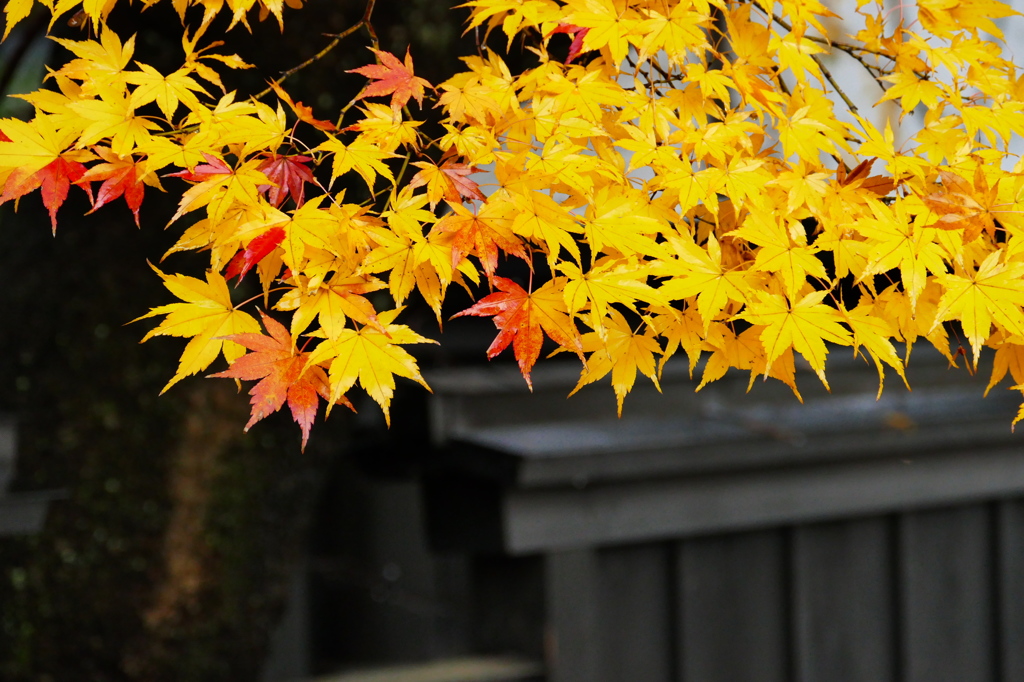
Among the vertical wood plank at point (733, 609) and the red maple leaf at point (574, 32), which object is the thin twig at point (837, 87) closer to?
the red maple leaf at point (574, 32)

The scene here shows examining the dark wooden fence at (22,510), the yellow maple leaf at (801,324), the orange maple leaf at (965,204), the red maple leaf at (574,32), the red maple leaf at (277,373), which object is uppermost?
the red maple leaf at (574,32)

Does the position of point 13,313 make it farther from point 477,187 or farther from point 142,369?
point 477,187

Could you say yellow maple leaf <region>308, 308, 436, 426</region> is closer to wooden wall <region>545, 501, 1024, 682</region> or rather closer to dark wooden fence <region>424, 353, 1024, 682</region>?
dark wooden fence <region>424, 353, 1024, 682</region>

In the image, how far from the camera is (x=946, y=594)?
2.93 meters

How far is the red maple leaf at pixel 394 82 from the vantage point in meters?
1.20

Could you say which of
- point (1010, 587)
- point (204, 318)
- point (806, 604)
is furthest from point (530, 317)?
point (1010, 587)

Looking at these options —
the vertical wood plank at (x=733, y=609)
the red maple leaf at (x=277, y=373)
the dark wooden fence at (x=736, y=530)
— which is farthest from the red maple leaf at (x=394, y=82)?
the vertical wood plank at (x=733, y=609)

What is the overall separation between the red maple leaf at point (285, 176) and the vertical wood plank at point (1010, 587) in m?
2.75

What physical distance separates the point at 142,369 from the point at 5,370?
45 cm

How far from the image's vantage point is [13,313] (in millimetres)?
2430

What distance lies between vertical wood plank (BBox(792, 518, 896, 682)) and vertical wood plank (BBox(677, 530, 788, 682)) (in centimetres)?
6

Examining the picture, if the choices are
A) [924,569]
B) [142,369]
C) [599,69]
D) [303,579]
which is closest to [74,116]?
[599,69]

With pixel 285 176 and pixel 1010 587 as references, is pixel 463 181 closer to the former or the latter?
pixel 285 176

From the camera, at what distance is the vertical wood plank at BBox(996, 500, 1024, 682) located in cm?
297
